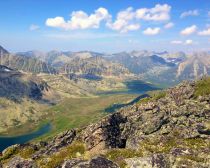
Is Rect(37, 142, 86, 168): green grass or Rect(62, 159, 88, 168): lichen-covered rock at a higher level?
Rect(62, 159, 88, 168): lichen-covered rock

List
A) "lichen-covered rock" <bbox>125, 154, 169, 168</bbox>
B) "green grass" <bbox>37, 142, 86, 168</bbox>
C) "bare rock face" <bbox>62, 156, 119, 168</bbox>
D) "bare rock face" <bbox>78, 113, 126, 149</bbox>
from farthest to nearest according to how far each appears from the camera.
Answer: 1. "bare rock face" <bbox>78, 113, 126, 149</bbox>
2. "green grass" <bbox>37, 142, 86, 168</bbox>
3. "lichen-covered rock" <bbox>125, 154, 169, 168</bbox>
4. "bare rock face" <bbox>62, 156, 119, 168</bbox>

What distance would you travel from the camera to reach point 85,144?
102 meters

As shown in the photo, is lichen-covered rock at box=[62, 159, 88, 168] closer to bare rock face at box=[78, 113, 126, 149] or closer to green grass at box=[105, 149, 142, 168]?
green grass at box=[105, 149, 142, 168]

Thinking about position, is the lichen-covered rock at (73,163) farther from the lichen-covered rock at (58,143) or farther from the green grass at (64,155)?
the lichen-covered rock at (58,143)

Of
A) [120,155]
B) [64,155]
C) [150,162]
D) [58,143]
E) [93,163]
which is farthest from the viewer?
[58,143]

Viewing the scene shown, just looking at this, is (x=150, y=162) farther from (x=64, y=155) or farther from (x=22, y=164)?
(x=22, y=164)

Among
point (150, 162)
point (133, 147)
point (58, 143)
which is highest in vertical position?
point (150, 162)

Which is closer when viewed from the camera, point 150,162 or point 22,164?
point 150,162

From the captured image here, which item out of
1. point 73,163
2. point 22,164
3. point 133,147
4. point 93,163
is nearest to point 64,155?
point 22,164

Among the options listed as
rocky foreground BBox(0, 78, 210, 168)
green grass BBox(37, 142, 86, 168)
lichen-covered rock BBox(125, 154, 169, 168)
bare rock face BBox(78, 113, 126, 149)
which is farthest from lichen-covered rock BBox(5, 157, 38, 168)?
lichen-covered rock BBox(125, 154, 169, 168)

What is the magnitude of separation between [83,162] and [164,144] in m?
22.1

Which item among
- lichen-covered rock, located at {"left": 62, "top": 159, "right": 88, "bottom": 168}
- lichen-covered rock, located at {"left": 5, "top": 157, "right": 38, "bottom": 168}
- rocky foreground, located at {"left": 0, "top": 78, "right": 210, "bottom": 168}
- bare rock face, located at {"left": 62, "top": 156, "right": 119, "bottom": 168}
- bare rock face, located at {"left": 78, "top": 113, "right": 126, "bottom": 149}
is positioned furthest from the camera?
bare rock face, located at {"left": 78, "top": 113, "right": 126, "bottom": 149}

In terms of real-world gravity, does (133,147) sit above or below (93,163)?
below

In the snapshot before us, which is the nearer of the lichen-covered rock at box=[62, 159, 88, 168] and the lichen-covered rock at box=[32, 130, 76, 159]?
the lichen-covered rock at box=[62, 159, 88, 168]
